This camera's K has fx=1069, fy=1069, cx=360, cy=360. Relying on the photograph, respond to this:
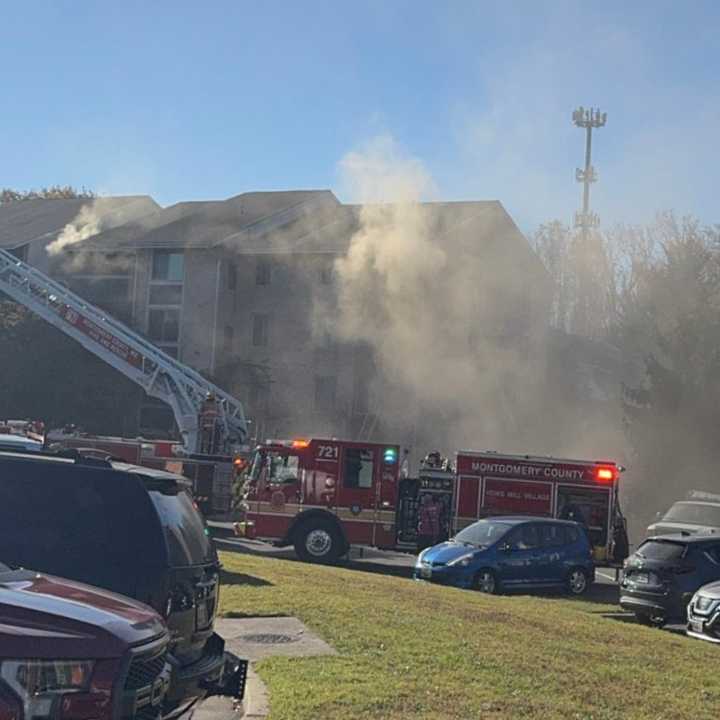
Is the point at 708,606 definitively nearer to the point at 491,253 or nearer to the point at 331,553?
the point at 331,553

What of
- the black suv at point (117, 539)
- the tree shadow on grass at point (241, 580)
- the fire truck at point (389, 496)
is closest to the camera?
the black suv at point (117, 539)

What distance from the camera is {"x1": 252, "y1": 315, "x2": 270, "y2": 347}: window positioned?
135ft

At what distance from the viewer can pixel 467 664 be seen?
827cm

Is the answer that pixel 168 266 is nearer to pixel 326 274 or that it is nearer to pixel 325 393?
pixel 326 274

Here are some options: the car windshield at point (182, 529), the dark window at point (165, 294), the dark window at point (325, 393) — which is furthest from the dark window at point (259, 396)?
the car windshield at point (182, 529)

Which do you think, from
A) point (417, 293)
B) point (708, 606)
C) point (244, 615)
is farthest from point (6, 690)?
point (417, 293)

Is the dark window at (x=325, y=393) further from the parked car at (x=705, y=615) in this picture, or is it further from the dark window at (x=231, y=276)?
the parked car at (x=705, y=615)

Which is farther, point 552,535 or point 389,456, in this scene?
point 389,456

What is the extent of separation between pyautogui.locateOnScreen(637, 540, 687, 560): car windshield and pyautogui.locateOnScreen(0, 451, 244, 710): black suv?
31.7ft

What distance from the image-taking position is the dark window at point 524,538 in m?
17.5

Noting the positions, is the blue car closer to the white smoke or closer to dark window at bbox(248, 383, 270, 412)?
dark window at bbox(248, 383, 270, 412)

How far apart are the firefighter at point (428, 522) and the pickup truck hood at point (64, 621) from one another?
15.8 meters

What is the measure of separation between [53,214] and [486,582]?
35477 mm

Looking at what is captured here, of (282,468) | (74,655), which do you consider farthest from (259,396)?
(74,655)
